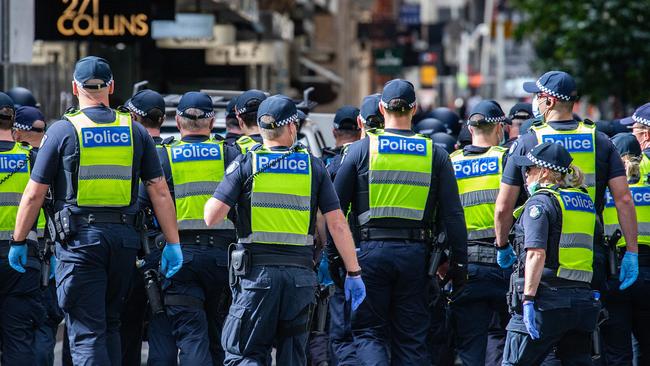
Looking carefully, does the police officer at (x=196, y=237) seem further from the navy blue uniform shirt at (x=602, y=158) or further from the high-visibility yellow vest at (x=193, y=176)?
the navy blue uniform shirt at (x=602, y=158)

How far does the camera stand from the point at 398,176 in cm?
930

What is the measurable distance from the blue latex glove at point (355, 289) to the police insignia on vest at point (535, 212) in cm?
106

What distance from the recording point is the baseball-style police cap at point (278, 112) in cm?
869

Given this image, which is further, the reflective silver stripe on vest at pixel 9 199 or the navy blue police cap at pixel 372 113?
the navy blue police cap at pixel 372 113

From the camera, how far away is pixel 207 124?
997 centimetres

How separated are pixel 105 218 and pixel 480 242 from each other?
2.71 m

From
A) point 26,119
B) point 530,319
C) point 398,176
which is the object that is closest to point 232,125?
point 26,119

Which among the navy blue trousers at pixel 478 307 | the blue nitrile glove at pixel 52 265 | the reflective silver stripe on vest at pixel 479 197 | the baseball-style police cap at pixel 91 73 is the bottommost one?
the navy blue trousers at pixel 478 307

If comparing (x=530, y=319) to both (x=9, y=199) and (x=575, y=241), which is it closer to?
(x=575, y=241)

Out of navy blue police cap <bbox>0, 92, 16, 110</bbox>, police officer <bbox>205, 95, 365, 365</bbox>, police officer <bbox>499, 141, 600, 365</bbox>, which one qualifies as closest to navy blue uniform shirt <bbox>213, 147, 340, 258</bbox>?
police officer <bbox>205, 95, 365, 365</bbox>

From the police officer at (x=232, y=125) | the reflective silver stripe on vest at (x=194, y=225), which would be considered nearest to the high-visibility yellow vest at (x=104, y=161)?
the reflective silver stripe on vest at (x=194, y=225)

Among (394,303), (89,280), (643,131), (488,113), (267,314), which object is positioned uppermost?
(488,113)

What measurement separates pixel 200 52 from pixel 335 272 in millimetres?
17497

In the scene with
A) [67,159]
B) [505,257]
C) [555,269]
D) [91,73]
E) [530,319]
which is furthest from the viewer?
A: [505,257]
